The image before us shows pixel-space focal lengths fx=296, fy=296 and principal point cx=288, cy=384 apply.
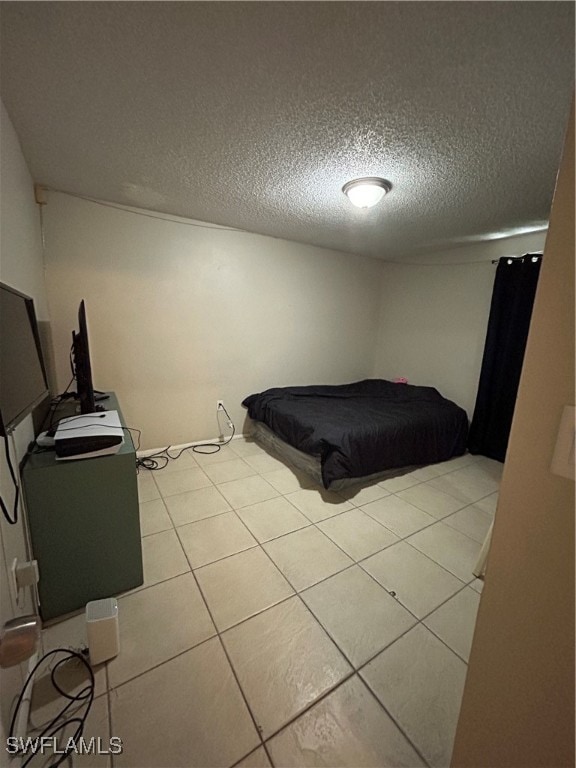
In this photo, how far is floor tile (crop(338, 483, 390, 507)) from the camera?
238 cm

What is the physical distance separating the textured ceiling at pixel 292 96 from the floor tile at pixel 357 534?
231 centimetres

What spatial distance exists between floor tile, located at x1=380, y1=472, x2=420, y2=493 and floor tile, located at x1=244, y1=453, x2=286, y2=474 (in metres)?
0.96

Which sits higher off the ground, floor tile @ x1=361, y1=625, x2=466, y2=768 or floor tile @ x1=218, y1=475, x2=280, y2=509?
floor tile @ x1=218, y1=475, x2=280, y2=509

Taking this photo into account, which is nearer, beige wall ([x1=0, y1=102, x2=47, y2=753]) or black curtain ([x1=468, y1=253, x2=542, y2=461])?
beige wall ([x1=0, y1=102, x2=47, y2=753])

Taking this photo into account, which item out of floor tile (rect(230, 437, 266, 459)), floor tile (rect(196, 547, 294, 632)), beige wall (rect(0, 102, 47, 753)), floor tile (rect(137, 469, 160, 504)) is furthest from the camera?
floor tile (rect(230, 437, 266, 459))

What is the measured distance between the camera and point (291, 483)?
2.60 meters

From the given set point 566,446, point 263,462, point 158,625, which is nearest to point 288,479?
point 263,462

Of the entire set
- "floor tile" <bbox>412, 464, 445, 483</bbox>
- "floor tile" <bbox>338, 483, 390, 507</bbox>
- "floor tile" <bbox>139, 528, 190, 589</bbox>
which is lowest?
"floor tile" <bbox>139, 528, 190, 589</bbox>

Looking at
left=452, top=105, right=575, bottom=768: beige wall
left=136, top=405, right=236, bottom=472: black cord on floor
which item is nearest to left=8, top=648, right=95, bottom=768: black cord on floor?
left=452, top=105, right=575, bottom=768: beige wall

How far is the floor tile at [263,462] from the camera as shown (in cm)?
286

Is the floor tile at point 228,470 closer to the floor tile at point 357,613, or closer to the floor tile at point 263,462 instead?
the floor tile at point 263,462

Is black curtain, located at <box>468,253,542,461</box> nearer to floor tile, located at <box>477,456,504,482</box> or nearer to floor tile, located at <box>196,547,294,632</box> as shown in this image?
floor tile, located at <box>477,456,504,482</box>

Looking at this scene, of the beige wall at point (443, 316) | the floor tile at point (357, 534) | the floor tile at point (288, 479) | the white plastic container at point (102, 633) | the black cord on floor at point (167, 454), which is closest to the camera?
the white plastic container at point (102, 633)

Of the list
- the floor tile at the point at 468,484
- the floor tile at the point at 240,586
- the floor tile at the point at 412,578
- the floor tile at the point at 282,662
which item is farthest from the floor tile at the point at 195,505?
the floor tile at the point at 468,484
